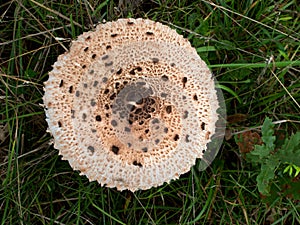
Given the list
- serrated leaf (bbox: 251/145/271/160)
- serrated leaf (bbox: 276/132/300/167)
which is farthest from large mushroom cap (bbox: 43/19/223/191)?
serrated leaf (bbox: 276/132/300/167)

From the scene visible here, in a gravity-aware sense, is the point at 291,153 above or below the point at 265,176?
above

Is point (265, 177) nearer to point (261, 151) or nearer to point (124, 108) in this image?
point (261, 151)

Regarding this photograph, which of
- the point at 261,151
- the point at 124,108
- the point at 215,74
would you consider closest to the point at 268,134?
the point at 261,151

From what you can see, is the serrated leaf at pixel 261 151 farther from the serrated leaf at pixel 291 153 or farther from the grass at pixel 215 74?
the grass at pixel 215 74

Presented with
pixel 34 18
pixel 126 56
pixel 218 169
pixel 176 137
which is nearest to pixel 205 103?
pixel 176 137

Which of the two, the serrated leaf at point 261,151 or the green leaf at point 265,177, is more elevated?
the serrated leaf at point 261,151

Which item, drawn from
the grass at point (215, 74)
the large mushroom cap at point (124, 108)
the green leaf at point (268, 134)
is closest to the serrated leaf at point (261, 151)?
the green leaf at point (268, 134)

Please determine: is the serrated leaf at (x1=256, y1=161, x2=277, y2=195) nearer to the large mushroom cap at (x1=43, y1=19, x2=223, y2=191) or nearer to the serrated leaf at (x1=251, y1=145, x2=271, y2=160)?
the serrated leaf at (x1=251, y1=145, x2=271, y2=160)
